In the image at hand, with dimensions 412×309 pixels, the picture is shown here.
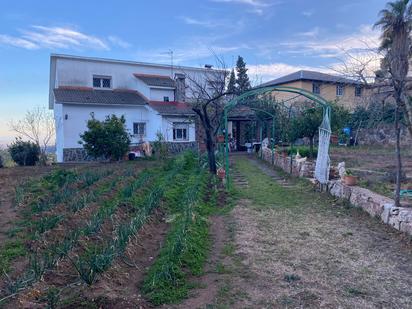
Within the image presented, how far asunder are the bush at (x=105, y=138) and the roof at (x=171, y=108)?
518cm

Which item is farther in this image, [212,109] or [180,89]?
[180,89]

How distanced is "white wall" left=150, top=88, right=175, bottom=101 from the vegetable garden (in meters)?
17.4

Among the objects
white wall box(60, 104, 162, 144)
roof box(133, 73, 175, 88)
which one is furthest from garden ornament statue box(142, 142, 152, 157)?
roof box(133, 73, 175, 88)

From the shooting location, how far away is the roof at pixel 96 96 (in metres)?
21.9

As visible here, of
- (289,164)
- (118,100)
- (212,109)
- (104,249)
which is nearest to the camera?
(104,249)

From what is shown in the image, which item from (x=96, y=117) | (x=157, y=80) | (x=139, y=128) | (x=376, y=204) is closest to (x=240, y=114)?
(x=157, y=80)

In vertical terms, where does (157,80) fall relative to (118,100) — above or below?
above

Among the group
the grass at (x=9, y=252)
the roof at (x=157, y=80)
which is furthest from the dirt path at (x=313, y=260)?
the roof at (x=157, y=80)

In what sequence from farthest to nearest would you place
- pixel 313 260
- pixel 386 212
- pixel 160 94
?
pixel 160 94
pixel 386 212
pixel 313 260

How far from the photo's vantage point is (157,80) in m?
26.4

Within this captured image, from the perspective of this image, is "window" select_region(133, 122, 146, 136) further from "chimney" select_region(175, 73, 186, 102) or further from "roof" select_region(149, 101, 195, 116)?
"chimney" select_region(175, 73, 186, 102)

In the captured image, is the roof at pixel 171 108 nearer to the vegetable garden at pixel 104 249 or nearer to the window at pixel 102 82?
the window at pixel 102 82

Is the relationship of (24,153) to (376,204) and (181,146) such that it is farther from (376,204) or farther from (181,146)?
(376,204)

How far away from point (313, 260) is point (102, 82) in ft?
77.9
